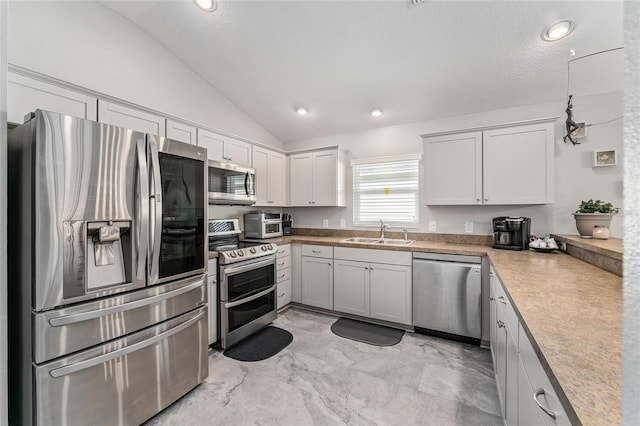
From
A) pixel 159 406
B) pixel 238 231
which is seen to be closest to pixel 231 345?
pixel 159 406

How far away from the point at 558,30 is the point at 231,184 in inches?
124

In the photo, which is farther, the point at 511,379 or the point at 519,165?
the point at 519,165

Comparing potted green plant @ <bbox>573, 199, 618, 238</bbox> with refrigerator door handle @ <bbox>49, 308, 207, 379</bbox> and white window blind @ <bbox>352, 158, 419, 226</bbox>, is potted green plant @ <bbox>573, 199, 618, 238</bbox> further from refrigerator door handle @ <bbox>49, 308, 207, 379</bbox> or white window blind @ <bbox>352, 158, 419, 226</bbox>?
refrigerator door handle @ <bbox>49, 308, 207, 379</bbox>

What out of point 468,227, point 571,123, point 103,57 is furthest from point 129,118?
point 571,123

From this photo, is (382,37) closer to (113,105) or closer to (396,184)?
(396,184)

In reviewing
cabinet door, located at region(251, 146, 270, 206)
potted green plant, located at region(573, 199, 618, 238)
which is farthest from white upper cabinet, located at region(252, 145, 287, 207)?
potted green plant, located at region(573, 199, 618, 238)

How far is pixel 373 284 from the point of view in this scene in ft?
10.3

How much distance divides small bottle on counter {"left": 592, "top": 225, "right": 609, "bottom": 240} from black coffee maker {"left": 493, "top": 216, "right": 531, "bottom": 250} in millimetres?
469

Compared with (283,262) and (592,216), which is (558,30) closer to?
(592,216)

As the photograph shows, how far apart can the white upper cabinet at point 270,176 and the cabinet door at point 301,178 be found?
0.13m

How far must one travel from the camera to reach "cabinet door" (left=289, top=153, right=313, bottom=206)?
3945 mm

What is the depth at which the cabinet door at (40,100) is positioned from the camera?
1.71 m

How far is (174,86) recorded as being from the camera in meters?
2.96

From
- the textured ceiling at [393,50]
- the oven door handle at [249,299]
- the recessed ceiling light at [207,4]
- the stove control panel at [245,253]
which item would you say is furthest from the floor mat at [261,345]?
the recessed ceiling light at [207,4]
